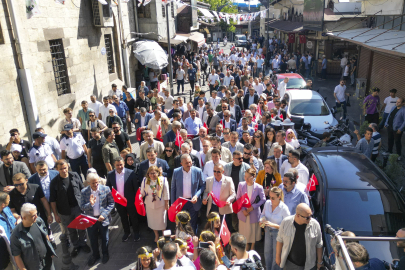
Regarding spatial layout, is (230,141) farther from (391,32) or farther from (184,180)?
(391,32)

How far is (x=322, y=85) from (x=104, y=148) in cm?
1694

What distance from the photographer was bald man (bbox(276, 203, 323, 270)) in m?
4.13

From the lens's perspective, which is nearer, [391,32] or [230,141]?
[230,141]

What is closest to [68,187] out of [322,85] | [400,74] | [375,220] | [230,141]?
[230,141]

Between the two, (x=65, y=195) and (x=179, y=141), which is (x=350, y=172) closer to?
(x=179, y=141)

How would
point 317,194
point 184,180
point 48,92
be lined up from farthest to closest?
point 48,92 < point 184,180 < point 317,194

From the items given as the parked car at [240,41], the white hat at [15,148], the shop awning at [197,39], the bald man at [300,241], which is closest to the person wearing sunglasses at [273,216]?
the bald man at [300,241]

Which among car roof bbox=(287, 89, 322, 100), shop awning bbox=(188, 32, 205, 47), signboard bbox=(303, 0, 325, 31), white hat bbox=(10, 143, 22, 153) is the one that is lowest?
car roof bbox=(287, 89, 322, 100)

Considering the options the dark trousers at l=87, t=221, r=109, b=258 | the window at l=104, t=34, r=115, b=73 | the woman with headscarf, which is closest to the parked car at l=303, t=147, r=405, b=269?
the woman with headscarf

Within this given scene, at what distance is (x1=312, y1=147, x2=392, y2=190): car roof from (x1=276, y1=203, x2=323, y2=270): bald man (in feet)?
4.03

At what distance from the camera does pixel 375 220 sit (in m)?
4.74

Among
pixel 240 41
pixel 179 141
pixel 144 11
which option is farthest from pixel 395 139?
pixel 240 41

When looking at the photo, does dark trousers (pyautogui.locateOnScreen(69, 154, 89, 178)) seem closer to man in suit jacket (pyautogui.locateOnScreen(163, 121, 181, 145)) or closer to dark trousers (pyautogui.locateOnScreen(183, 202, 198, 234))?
man in suit jacket (pyautogui.locateOnScreen(163, 121, 181, 145))

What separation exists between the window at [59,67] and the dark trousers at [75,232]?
602 centimetres
